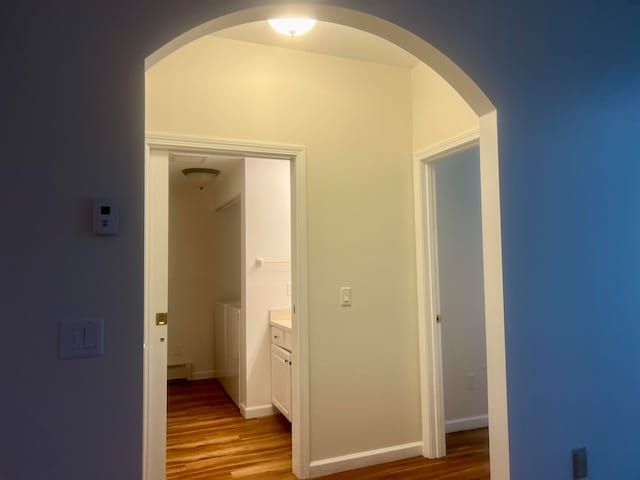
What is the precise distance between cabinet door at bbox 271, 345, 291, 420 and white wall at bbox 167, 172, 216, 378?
6.25ft

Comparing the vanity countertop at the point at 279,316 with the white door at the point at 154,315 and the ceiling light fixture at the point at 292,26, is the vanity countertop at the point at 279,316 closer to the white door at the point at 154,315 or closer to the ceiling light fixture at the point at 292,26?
the white door at the point at 154,315

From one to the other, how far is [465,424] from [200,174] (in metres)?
3.55

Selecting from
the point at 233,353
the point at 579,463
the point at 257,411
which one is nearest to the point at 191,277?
the point at 233,353

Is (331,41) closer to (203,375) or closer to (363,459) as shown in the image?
(363,459)

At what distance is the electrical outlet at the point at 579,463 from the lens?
1858 millimetres

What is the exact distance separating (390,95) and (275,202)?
1512 mm

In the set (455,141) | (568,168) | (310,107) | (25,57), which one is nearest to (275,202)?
(310,107)

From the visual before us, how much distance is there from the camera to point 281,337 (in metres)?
3.50

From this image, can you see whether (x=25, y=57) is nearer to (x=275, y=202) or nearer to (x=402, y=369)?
(x=402, y=369)

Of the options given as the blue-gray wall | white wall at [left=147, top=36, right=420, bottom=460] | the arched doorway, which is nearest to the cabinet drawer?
white wall at [left=147, top=36, right=420, bottom=460]

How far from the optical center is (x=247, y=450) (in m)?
3.06

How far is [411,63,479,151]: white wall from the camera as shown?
8.61 ft

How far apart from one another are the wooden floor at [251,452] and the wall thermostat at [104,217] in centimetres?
206

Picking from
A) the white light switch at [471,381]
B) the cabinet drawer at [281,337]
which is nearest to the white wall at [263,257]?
the cabinet drawer at [281,337]
